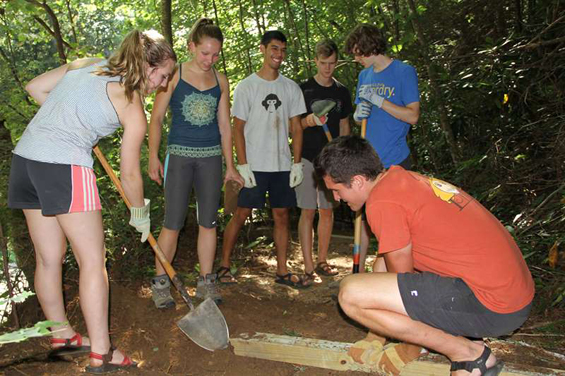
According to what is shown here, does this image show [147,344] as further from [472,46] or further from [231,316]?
[472,46]

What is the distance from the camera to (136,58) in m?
2.76

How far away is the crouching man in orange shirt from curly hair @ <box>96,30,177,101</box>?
1.01 meters

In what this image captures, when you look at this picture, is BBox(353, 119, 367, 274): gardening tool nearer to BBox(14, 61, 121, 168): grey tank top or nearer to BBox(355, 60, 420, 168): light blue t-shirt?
BBox(355, 60, 420, 168): light blue t-shirt

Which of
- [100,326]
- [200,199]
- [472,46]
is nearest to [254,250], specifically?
[200,199]

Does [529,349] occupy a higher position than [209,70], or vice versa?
[209,70]

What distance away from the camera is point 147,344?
370 centimetres

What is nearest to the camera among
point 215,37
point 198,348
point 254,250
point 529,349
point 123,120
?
point 123,120

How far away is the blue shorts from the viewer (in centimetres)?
464

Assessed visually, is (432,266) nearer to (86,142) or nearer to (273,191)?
(86,142)

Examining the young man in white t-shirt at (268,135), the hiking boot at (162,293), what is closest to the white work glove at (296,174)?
the young man in white t-shirt at (268,135)

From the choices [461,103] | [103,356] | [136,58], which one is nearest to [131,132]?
[136,58]

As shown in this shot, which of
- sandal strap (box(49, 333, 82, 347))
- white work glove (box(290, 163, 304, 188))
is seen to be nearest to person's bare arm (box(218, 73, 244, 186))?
white work glove (box(290, 163, 304, 188))

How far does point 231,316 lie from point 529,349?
2.00 metres

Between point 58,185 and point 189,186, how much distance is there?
1368 mm
